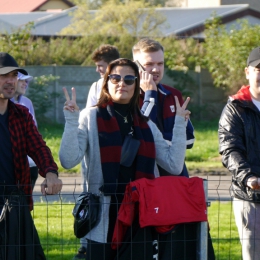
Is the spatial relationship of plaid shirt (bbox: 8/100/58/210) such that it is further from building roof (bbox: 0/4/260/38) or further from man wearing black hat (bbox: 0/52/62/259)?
building roof (bbox: 0/4/260/38)

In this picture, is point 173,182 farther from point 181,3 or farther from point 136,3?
point 181,3

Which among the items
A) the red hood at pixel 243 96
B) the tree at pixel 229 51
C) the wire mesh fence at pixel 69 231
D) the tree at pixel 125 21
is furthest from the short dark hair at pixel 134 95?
the tree at pixel 125 21

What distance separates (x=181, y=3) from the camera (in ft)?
228

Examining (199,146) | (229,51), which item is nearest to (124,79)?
(199,146)

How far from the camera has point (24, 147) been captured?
4.76 metres

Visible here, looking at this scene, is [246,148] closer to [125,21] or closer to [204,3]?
[125,21]

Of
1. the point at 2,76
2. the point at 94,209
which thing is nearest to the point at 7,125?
the point at 2,76

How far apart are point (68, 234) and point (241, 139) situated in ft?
11.6

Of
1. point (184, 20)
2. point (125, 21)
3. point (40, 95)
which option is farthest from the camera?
point (184, 20)

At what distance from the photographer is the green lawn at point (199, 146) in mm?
14484

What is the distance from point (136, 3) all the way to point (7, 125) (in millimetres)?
27452

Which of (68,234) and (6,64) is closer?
(6,64)

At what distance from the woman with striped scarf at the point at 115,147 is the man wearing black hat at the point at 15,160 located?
25cm

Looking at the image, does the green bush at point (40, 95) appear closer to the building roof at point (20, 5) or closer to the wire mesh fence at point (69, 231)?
the wire mesh fence at point (69, 231)
